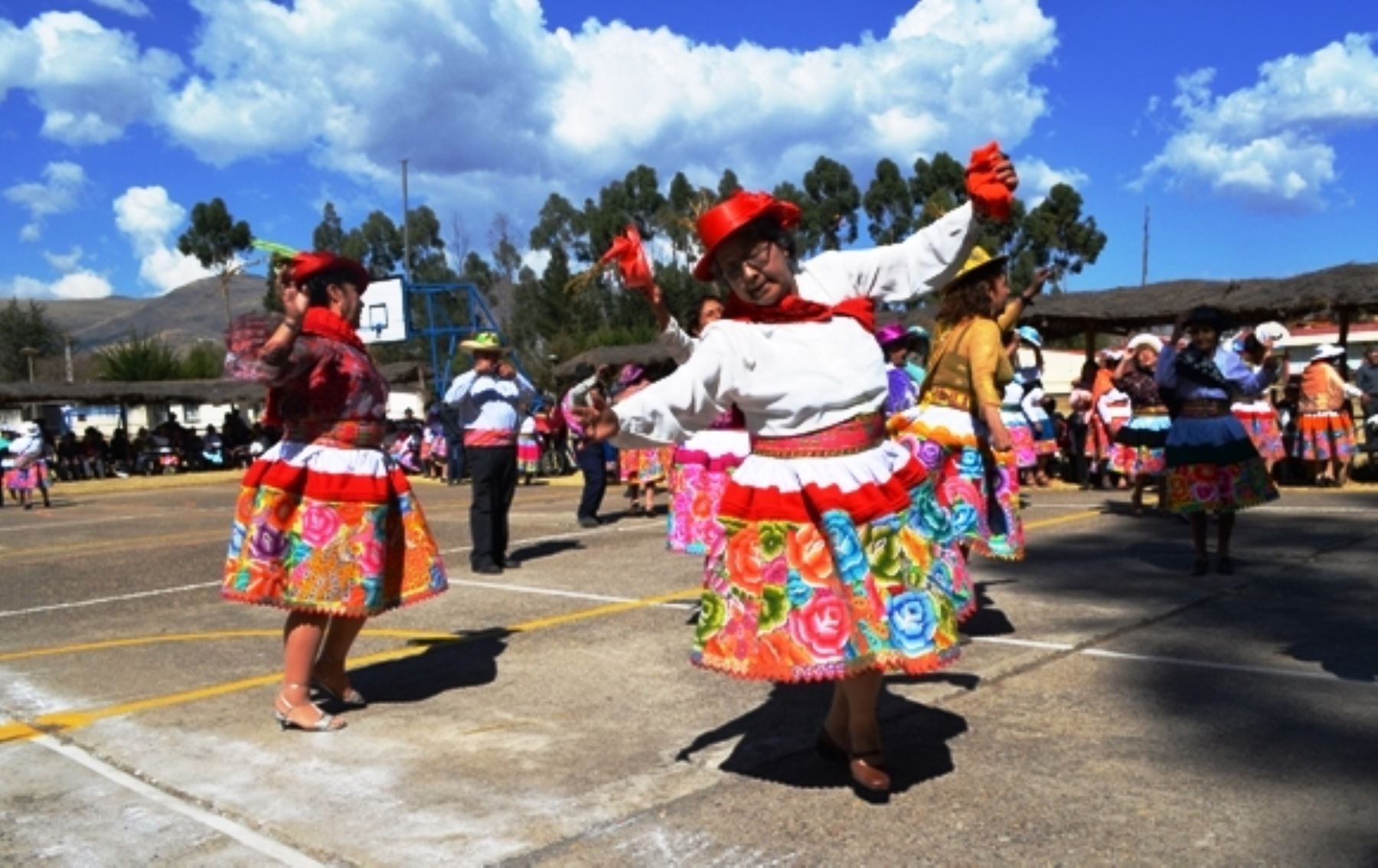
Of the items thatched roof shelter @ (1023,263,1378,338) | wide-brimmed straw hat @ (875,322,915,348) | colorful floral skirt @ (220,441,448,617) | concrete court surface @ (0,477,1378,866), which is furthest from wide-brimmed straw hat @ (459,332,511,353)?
thatched roof shelter @ (1023,263,1378,338)

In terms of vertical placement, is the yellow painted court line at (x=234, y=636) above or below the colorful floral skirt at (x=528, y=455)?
below

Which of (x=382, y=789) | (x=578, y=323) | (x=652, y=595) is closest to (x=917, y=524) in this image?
(x=382, y=789)

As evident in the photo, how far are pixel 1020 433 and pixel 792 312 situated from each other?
268 inches

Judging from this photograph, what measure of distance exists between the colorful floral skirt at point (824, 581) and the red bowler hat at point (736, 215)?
0.76 m

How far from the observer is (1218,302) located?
19.2 m

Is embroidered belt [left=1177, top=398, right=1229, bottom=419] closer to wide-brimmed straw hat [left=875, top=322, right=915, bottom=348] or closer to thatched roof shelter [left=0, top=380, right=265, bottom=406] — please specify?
wide-brimmed straw hat [left=875, top=322, right=915, bottom=348]

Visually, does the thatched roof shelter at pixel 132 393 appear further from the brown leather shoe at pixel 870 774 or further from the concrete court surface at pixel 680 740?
the brown leather shoe at pixel 870 774

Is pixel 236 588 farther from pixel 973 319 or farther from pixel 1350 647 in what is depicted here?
pixel 1350 647

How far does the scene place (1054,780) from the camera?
404 centimetres

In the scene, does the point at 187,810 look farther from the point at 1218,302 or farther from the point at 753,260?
the point at 1218,302

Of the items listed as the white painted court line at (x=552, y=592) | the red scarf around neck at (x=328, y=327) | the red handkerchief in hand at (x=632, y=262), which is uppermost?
the red handkerchief in hand at (x=632, y=262)

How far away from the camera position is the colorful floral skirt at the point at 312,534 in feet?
16.6

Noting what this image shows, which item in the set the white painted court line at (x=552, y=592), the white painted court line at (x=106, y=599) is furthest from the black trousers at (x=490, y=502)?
the white painted court line at (x=106, y=599)

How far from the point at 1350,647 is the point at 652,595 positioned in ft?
13.5
